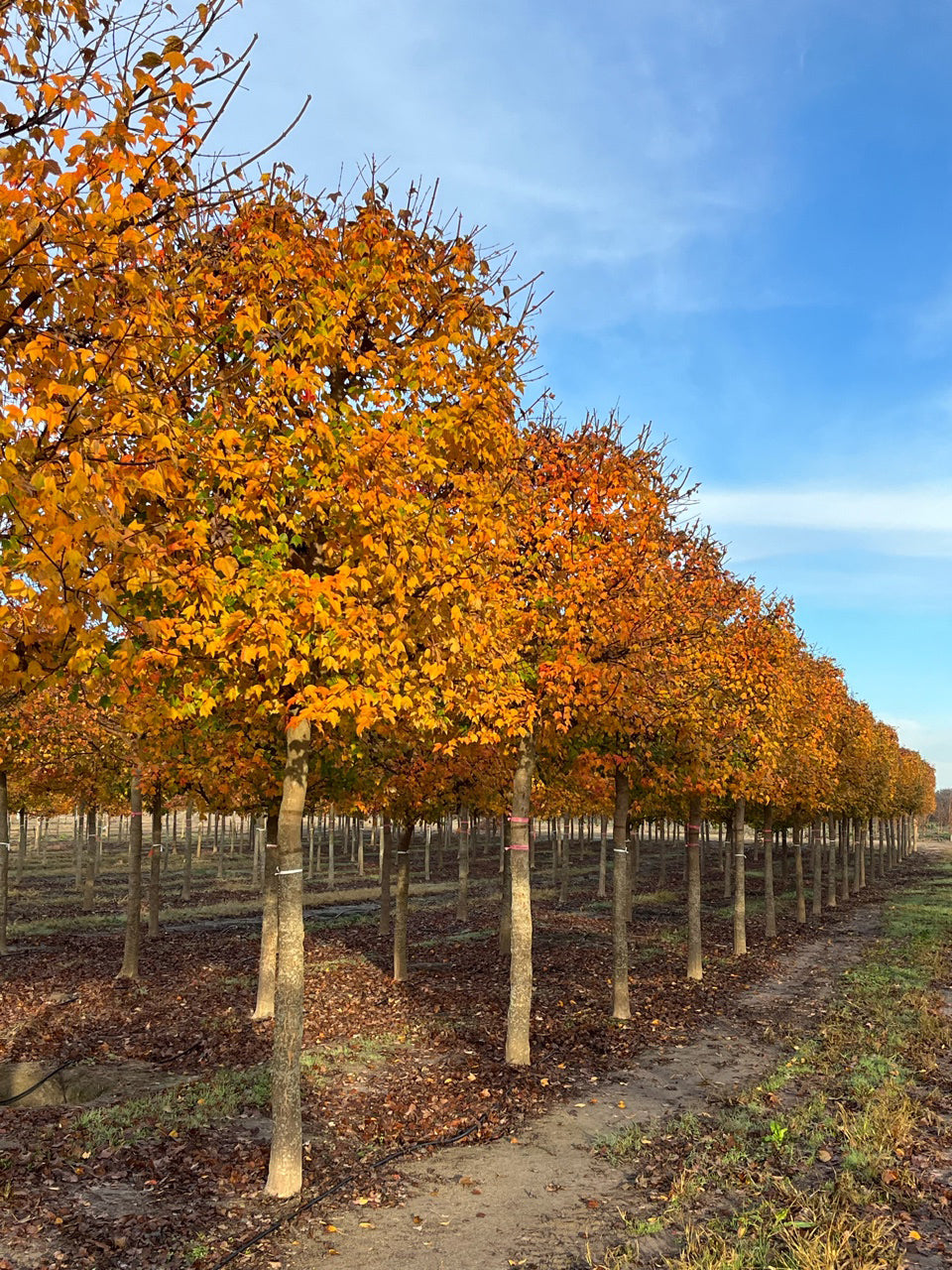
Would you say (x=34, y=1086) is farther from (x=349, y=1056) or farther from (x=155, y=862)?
(x=155, y=862)

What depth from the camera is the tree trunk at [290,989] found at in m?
7.67

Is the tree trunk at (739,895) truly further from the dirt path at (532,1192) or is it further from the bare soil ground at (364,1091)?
the dirt path at (532,1192)

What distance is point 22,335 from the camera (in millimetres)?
Result: 4324

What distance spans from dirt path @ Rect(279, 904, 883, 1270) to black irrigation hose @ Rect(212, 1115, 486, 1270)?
18cm

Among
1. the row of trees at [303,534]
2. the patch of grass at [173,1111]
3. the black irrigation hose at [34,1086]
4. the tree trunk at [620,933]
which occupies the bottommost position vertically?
the black irrigation hose at [34,1086]

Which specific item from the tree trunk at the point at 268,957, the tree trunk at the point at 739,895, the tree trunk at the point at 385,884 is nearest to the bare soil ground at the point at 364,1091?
the tree trunk at the point at 268,957

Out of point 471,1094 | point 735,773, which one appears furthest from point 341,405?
point 735,773

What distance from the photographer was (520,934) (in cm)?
1157

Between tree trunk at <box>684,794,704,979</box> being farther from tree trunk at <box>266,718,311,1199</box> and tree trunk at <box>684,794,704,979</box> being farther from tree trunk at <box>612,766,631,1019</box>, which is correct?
tree trunk at <box>266,718,311,1199</box>

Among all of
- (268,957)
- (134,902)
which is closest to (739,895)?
(268,957)

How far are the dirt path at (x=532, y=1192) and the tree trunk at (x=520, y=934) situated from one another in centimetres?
116

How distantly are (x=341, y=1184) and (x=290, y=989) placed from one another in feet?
6.17

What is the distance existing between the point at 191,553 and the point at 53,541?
365cm

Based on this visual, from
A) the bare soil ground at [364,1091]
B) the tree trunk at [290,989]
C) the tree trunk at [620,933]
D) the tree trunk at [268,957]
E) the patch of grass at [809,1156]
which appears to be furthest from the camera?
the tree trunk at [620,933]
